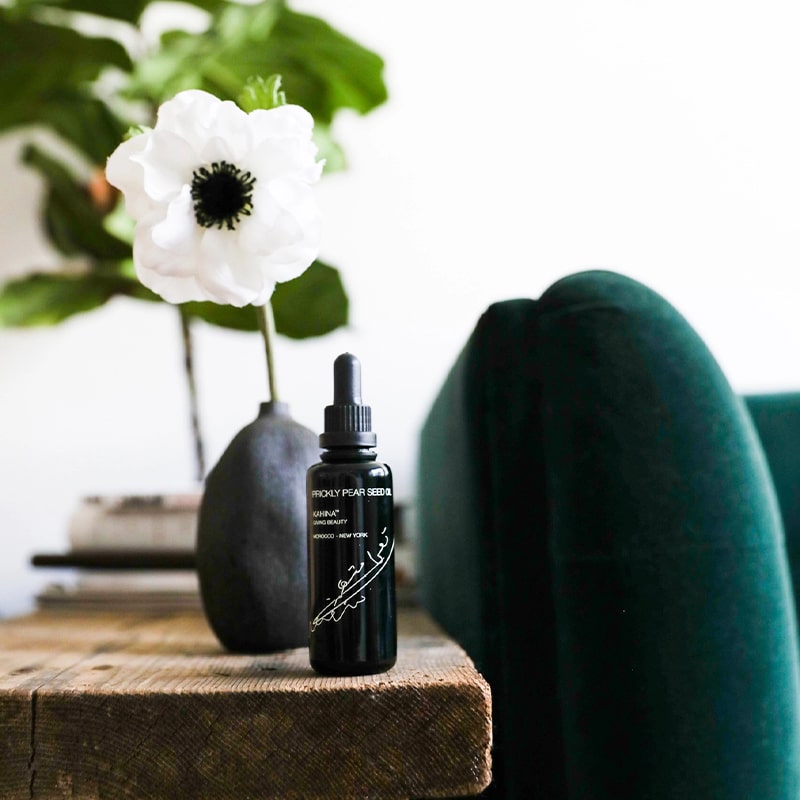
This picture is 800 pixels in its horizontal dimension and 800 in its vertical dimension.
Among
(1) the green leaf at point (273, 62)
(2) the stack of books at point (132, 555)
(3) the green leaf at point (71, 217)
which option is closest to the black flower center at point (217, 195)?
(1) the green leaf at point (273, 62)

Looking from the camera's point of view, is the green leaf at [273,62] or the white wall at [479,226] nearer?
the green leaf at [273,62]

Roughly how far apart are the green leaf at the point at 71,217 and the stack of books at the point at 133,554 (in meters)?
0.36

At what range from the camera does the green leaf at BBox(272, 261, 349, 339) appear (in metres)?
0.80

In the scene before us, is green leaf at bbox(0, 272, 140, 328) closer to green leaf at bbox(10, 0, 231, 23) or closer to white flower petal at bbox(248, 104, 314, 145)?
green leaf at bbox(10, 0, 231, 23)

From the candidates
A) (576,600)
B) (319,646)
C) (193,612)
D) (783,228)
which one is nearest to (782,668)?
(576,600)

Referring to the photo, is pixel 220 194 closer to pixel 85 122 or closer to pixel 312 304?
pixel 312 304

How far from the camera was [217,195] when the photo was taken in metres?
0.54

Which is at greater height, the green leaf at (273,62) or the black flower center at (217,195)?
the green leaf at (273,62)

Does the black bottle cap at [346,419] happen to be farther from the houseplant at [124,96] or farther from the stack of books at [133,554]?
the stack of books at [133,554]

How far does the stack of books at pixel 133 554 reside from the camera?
37.6 inches

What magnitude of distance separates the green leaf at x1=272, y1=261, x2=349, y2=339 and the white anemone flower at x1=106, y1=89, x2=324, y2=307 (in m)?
0.24

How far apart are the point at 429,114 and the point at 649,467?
0.86 metres

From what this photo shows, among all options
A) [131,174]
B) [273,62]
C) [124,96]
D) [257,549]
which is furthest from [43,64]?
[257,549]

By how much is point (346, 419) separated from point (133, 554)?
557mm
